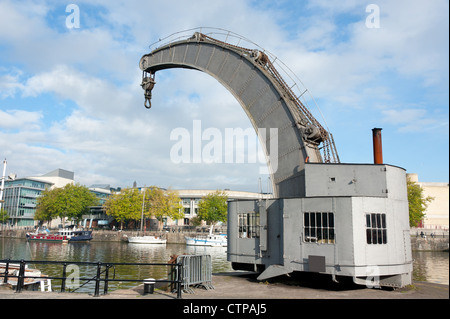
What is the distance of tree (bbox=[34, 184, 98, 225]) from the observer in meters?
92.9

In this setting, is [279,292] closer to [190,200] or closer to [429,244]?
[429,244]

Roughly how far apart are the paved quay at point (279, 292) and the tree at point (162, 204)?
67.8 metres

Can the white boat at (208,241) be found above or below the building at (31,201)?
below

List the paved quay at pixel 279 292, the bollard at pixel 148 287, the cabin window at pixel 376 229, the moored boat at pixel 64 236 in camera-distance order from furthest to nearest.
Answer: the moored boat at pixel 64 236 → the cabin window at pixel 376 229 → the bollard at pixel 148 287 → the paved quay at pixel 279 292

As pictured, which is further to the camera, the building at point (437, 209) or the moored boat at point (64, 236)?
the building at point (437, 209)

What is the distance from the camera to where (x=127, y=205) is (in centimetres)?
8344

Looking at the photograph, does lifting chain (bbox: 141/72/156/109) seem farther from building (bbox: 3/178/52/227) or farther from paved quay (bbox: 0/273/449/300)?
building (bbox: 3/178/52/227)

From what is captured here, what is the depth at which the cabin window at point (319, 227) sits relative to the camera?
46.1 ft

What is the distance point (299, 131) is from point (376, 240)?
6588mm

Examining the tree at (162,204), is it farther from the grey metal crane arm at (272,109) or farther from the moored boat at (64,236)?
the grey metal crane arm at (272,109)

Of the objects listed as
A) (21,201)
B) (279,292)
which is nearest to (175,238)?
(21,201)

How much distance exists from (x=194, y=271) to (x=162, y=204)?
71023 mm

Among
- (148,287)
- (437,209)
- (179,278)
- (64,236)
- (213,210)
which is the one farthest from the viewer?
(213,210)

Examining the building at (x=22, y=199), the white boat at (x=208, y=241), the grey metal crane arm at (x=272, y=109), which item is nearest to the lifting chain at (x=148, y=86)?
the grey metal crane arm at (x=272, y=109)
